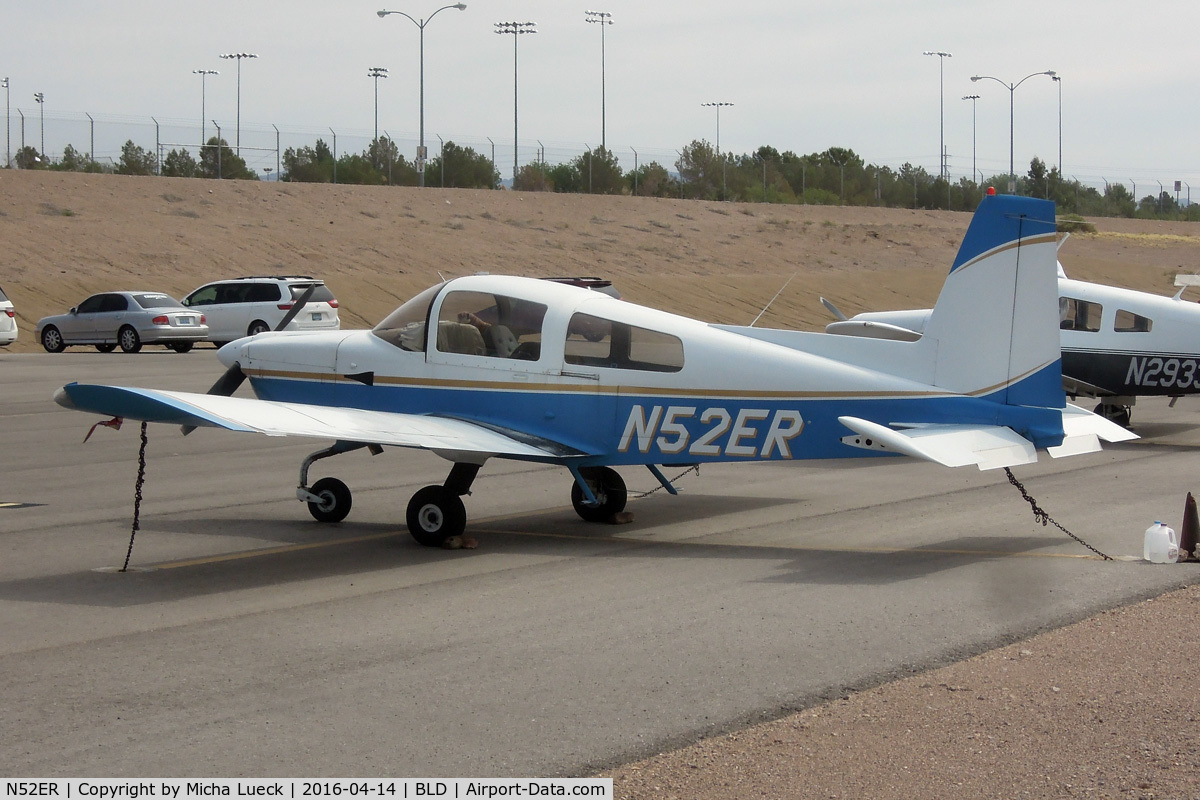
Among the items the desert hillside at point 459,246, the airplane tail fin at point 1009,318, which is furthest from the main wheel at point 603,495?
the desert hillside at point 459,246

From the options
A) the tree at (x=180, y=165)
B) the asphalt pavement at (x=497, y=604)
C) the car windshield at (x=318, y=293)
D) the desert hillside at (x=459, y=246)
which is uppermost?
the tree at (x=180, y=165)

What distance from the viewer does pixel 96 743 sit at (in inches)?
214

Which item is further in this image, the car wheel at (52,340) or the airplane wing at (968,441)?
the car wheel at (52,340)

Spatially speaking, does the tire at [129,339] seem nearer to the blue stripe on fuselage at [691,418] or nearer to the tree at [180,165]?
the blue stripe on fuselage at [691,418]

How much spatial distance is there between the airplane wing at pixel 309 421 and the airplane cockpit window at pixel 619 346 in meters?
0.79

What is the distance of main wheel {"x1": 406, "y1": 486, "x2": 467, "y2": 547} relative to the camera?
1019 centimetres

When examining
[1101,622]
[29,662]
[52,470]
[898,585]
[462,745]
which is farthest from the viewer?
[52,470]

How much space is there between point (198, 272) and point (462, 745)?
4548 cm

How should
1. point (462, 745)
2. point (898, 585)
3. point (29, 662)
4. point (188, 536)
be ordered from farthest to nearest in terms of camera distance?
point (188, 536)
point (898, 585)
point (29, 662)
point (462, 745)

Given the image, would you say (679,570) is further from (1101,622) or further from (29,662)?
(29,662)

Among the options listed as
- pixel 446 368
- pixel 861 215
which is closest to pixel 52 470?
pixel 446 368

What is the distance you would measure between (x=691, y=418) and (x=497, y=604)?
2.57 meters

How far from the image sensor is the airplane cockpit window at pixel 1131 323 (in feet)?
57.4

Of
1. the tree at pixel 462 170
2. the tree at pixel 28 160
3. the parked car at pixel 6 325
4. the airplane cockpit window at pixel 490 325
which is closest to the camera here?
the airplane cockpit window at pixel 490 325
